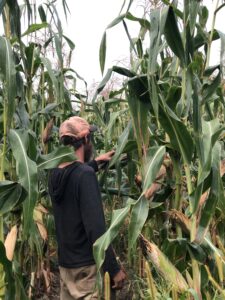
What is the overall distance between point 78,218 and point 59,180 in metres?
0.24

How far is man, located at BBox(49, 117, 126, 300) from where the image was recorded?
233 centimetres

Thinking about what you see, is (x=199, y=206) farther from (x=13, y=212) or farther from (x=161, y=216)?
(x=13, y=212)

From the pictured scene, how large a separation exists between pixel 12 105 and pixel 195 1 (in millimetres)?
906

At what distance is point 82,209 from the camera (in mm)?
2340

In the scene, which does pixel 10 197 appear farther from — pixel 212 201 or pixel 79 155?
pixel 212 201

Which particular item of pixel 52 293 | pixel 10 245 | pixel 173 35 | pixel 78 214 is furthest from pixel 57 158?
pixel 52 293

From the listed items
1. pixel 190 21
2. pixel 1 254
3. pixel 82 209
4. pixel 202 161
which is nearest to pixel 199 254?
pixel 202 161

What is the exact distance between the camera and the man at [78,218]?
7.63ft

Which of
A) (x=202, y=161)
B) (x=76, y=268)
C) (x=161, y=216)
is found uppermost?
(x=202, y=161)

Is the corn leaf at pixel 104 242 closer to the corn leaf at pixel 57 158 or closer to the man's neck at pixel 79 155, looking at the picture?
the corn leaf at pixel 57 158

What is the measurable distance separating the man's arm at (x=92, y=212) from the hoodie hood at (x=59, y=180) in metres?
0.12

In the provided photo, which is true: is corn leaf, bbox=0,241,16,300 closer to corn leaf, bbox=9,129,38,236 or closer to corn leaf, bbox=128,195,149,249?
corn leaf, bbox=9,129,38,236

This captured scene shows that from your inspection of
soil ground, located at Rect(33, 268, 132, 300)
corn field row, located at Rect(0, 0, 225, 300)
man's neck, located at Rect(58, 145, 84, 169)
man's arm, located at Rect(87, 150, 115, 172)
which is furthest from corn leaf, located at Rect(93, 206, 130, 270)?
soil ground, located at Rect(33, 268, 132, 300)

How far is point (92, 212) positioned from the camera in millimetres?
2307
